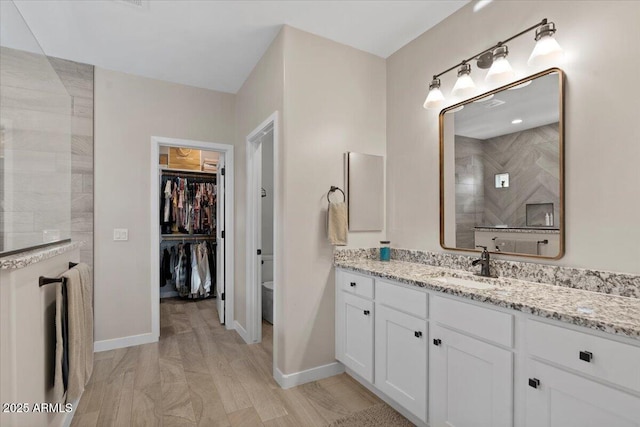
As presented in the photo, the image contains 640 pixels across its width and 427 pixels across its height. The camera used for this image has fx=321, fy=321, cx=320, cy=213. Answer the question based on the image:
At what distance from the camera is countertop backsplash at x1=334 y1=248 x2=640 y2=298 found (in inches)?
58.1

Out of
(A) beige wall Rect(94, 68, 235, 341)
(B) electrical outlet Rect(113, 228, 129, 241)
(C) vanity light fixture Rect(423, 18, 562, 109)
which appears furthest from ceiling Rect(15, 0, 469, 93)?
(B) electrical outlet Rect(113, 228, 129, 241)

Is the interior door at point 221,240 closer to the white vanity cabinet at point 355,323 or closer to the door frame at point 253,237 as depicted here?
the door frame at point 253,237

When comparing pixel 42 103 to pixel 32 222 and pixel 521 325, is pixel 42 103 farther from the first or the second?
pixel 521 325

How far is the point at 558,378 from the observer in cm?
123

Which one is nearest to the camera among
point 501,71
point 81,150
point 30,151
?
point 30,151

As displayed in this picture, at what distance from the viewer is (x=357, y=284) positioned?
237cm

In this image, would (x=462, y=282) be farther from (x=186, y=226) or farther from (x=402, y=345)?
(x=186, y=226)

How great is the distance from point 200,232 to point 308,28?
11.8 ft

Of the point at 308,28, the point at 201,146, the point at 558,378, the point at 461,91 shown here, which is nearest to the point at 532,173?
the point at 461,91

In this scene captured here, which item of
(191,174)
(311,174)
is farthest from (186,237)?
(311,174)

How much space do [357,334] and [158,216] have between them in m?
2.35

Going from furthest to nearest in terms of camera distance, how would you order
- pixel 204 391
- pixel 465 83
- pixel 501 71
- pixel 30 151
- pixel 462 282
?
pixel 204 391 < pixel 465 83 < pixel 462 282 < pixel 501 71 < pixel 30 151

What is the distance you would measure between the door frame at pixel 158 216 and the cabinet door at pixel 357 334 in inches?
66.2

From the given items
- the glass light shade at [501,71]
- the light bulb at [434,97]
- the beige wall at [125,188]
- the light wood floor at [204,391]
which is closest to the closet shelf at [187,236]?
the beige wall at [125,188]
